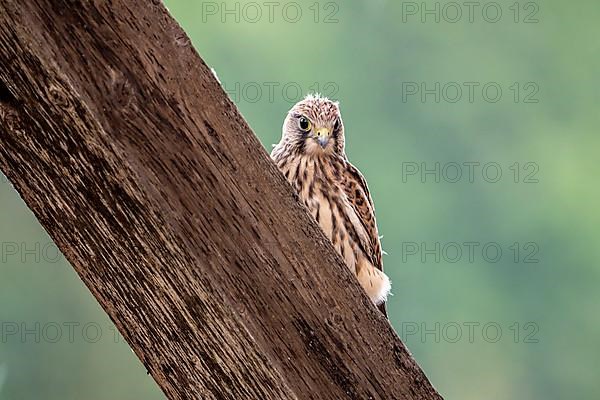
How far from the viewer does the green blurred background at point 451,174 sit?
4422 millimetres

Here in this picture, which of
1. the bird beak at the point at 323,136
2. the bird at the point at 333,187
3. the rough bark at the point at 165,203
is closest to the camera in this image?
the rough bark at the point at 165,203

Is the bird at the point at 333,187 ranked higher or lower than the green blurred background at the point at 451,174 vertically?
lower

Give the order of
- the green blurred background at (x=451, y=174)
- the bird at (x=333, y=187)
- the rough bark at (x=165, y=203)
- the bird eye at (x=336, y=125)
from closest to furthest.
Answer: the rough bark at (x=165, y=203) < the bird at (x=333, y=187) < the bird eye at (x=336, y=125) < the green blurred background at (x=451, y=174)

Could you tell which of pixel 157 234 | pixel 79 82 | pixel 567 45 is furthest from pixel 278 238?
pixel 567 45

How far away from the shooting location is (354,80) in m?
5.10

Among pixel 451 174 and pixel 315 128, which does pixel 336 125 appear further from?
pixel 451 174

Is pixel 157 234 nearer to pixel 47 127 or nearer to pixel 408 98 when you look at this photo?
pixel 47 127

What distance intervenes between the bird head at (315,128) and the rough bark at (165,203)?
1729 millimetres

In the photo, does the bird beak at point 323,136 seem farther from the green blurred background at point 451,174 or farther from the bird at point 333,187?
the green blurred background at point 451,174

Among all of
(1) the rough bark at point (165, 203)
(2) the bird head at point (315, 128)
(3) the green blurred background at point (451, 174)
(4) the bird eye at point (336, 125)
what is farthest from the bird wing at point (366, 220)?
(3) the green blurred background at point (451, 174)

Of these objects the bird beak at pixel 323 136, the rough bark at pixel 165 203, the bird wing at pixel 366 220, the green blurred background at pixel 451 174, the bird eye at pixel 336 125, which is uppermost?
the green blurred background at pixel 451 174

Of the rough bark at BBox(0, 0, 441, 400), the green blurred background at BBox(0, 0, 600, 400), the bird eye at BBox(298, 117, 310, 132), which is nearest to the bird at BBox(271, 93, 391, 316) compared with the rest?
the bird eye at BBox(298, 117, 310, 132)

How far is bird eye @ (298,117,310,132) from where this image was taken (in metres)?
2.80

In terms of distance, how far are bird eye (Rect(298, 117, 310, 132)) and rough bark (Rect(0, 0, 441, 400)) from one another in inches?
70.9
